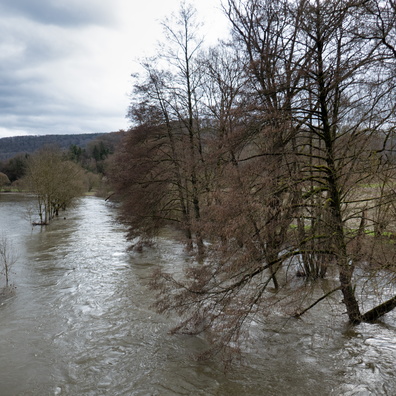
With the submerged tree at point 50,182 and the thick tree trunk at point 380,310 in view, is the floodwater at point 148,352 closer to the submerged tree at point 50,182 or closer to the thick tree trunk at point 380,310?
the thick tree trunk at point 380,310

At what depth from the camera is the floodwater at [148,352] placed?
23.6 ft

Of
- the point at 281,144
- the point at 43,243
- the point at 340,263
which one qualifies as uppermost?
the point at 281,144

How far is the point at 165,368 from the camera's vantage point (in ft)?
25.9

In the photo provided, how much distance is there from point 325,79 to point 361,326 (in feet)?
21.7

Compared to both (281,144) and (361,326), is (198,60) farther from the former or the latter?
(361,326)

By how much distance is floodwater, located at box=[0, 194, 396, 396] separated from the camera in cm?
719

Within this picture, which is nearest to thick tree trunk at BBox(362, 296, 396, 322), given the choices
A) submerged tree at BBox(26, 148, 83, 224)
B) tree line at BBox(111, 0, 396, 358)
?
tree line at BBox(111, 0, 396, 358)

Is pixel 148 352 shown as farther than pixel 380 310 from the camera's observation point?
No

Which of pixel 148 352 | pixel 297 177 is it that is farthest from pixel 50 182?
pixel 297 177

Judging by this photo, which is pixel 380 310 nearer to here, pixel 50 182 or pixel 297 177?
pixel 297 177

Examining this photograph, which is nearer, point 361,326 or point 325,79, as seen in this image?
point 325,79

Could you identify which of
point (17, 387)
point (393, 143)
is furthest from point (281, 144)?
point (17, 387)

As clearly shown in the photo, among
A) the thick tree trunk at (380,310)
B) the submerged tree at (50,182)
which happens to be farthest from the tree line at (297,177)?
the submerged tree at (50,182)

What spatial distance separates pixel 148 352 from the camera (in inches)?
340
